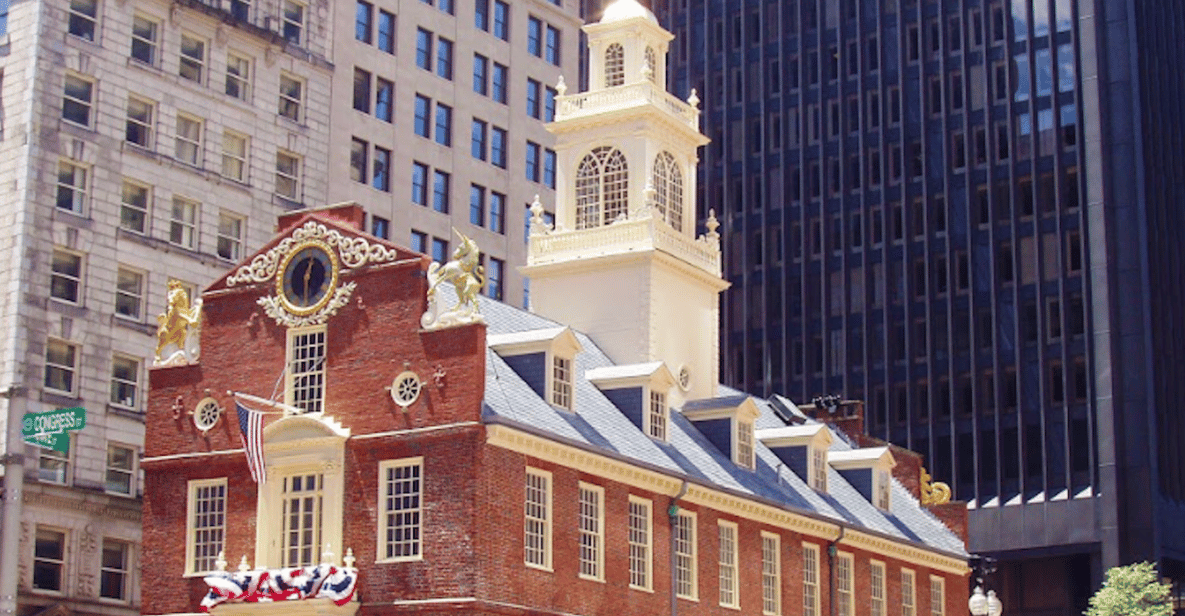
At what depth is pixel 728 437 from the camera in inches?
2404

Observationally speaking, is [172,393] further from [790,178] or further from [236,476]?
[790,178]

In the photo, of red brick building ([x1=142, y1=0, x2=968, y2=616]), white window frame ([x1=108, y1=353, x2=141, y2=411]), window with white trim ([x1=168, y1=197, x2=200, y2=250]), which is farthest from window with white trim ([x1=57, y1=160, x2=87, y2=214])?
red brick building ([x1=142, y1=0, x2=968, y2=616])

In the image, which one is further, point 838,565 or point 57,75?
point 57,75

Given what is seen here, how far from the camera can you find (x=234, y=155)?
263ft

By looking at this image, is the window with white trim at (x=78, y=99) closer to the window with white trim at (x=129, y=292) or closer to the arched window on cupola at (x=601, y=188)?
the window with white trim at (x=129, y=292)

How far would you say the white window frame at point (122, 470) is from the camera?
239 ft

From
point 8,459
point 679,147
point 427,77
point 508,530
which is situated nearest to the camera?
point 8,459

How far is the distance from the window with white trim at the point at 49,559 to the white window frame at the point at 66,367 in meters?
5.02

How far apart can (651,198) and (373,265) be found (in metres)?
14.1

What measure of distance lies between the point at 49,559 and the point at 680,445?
25207 millimetres

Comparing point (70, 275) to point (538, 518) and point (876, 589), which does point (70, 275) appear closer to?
point (538, 518)

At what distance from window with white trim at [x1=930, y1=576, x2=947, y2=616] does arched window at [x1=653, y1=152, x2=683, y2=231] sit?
15.9 m

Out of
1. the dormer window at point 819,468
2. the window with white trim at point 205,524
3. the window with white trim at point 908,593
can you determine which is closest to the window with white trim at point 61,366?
the window with white trim at point 205,524

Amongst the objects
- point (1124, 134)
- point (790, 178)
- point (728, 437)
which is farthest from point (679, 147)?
point (790, 178)
